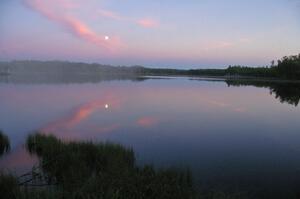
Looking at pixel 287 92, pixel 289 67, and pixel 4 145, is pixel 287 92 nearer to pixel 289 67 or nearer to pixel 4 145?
pixel 4 145

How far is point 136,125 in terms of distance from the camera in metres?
22.4

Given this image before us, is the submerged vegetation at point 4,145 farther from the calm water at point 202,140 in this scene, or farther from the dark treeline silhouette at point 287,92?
the dark treeline silhouette at point 287,92

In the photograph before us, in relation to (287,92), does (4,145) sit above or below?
above

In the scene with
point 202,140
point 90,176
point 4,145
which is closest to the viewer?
point 90,176

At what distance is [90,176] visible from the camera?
913cm

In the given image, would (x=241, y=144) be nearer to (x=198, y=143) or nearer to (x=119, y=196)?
(x=198, y=143)

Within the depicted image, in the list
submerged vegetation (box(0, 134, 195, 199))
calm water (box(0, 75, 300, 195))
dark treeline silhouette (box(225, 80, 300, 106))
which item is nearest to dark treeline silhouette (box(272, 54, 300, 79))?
dark treeline silhouette (box(225, 80, 300, 106))

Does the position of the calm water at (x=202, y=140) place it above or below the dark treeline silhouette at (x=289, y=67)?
below

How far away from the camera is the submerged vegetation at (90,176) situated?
22.3ft

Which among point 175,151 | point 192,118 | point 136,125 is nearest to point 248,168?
point 175,151

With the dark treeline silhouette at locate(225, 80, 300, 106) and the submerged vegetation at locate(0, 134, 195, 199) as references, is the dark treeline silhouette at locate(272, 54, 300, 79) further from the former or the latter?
the submerged vegetation at locate(0, 134, 195, 199)

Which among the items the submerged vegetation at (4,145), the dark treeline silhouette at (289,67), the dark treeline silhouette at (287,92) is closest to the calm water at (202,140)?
the submerged vegetation at (4,145)

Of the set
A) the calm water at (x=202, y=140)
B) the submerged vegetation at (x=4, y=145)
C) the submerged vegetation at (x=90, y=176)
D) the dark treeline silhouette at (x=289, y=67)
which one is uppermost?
the dark treeline silhouette at (x=289, y=67)

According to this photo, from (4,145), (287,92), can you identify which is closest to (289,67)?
(287,92)
